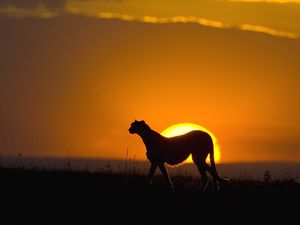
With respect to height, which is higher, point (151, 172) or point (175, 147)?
point (175, 147)

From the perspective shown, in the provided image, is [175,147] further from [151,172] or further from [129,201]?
[129,201]

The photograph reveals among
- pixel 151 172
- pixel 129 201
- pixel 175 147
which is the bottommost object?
pixel 129 201

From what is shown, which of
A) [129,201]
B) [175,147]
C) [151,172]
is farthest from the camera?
[175,147]

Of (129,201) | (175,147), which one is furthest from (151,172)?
(129,201)

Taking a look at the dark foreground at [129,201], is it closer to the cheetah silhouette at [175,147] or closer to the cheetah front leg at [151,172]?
the cheetah front leg at [151,172]

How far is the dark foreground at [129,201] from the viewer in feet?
50.6

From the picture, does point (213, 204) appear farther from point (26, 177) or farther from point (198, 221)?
point (26, 177)

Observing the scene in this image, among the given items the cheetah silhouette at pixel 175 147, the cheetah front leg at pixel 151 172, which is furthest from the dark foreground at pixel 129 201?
the cheetah silhouette at pixel 175 147

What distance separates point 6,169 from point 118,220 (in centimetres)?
862

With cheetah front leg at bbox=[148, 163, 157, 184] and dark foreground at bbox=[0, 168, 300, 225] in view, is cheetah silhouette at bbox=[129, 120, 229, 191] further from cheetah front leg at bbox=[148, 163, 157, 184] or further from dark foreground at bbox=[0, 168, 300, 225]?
dark foreground at bbox=[0, 168, 300, 225]

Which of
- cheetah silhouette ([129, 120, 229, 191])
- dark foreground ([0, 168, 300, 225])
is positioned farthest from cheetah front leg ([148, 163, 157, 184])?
dark foreground ([0, 168, 300, 225])

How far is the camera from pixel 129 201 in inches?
685

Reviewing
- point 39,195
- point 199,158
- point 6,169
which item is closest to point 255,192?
point 199,158

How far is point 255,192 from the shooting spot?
20.0 metres
